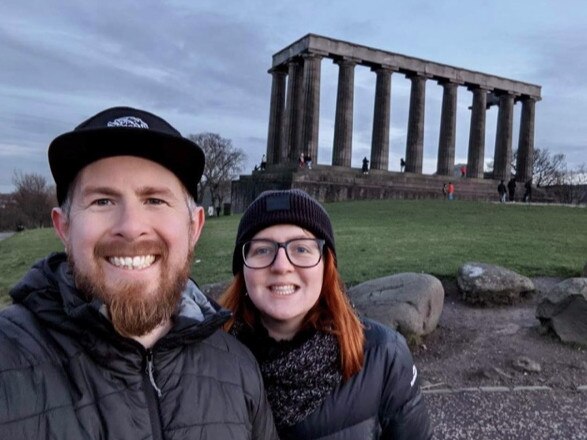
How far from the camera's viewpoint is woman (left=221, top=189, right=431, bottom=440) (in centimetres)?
256

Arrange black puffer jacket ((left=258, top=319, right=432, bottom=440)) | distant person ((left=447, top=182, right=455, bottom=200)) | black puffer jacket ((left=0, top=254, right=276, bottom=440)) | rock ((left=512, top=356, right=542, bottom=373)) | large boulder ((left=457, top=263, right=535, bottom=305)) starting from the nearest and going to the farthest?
1. black puffer jacket ((left=0, top=254, right=276, bottom=440))
2. black puffer jacket ((left=258, top=319, right=432, bottom=440))
3. rock ((left=512, top=356, right=542, bottom=373))
4. large boulder ((left=457, top=263, right=535, bottom=305))
5. distant person ((left=447, top=182, right=455, bottom=200))

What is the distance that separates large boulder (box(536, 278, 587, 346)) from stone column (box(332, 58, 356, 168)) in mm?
33279

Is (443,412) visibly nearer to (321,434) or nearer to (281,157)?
(321,434)

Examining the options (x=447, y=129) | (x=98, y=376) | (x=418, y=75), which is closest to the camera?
(x=98, y=376)

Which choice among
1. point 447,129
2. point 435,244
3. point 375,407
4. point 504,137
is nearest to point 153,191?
point 375,407

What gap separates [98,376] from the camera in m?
1.74

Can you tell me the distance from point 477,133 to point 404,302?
139ft

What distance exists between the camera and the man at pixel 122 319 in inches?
65.9

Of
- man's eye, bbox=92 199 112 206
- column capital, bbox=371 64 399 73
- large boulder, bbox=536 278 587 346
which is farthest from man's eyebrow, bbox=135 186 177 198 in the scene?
column capital, bbox=371 64 399 73

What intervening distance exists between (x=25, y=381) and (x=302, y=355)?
4.35ft

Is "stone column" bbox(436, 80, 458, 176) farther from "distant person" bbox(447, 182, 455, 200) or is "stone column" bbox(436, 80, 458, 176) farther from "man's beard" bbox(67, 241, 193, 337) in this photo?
"man's beard" bbox(67, 241, 193, 337)

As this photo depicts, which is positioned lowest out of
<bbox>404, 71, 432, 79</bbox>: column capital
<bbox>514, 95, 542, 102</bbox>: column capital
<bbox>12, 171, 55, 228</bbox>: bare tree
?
<bbox>12, 171, 55, 228</bbox>: bare tree

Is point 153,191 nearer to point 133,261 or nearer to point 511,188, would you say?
point 133,261

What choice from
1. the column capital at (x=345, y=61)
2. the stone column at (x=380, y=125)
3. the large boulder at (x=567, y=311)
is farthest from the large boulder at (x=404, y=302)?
the stone column at (x=380, y=125)
